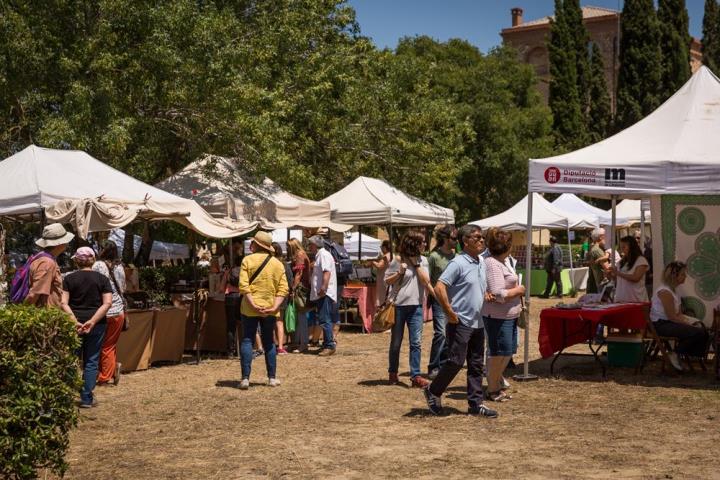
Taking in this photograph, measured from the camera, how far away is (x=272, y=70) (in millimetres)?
21422

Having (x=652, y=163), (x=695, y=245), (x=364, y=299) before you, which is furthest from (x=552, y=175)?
(x=364, y=299)

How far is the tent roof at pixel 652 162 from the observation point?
420 inches

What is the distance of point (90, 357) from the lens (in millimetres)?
9531

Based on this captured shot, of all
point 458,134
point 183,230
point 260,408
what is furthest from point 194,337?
point 458,134

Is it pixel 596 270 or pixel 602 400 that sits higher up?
pixel 596 270

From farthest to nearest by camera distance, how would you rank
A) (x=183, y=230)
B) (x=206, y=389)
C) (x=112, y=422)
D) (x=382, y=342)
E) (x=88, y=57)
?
(x=183, y=230) → (x=88, y=57) → (x=382, y=342) → (x=206, y=389) → (x=112, y=422)

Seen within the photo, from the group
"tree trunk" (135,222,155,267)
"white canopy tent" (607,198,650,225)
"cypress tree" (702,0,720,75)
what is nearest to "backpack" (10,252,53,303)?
"tree trunk" (135,222,155,267)

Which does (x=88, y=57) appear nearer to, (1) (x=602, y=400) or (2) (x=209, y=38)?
(2) (x=209, y=38)

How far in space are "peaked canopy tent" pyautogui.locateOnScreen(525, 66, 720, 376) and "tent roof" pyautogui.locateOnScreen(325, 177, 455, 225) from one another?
773 centimetres

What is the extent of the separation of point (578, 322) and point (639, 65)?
4548 cm

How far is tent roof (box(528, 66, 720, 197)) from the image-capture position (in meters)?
10.7

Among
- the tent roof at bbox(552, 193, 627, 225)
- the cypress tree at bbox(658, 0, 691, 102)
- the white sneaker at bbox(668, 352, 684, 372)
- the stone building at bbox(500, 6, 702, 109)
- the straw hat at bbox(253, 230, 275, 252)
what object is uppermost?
the stone building at bbox(500, 6, 702, 109)

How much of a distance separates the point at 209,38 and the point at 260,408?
985 cm

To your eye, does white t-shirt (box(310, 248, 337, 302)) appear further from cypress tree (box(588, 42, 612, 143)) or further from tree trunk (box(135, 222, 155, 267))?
cypress tree (box(588, 42, 612, 143))
